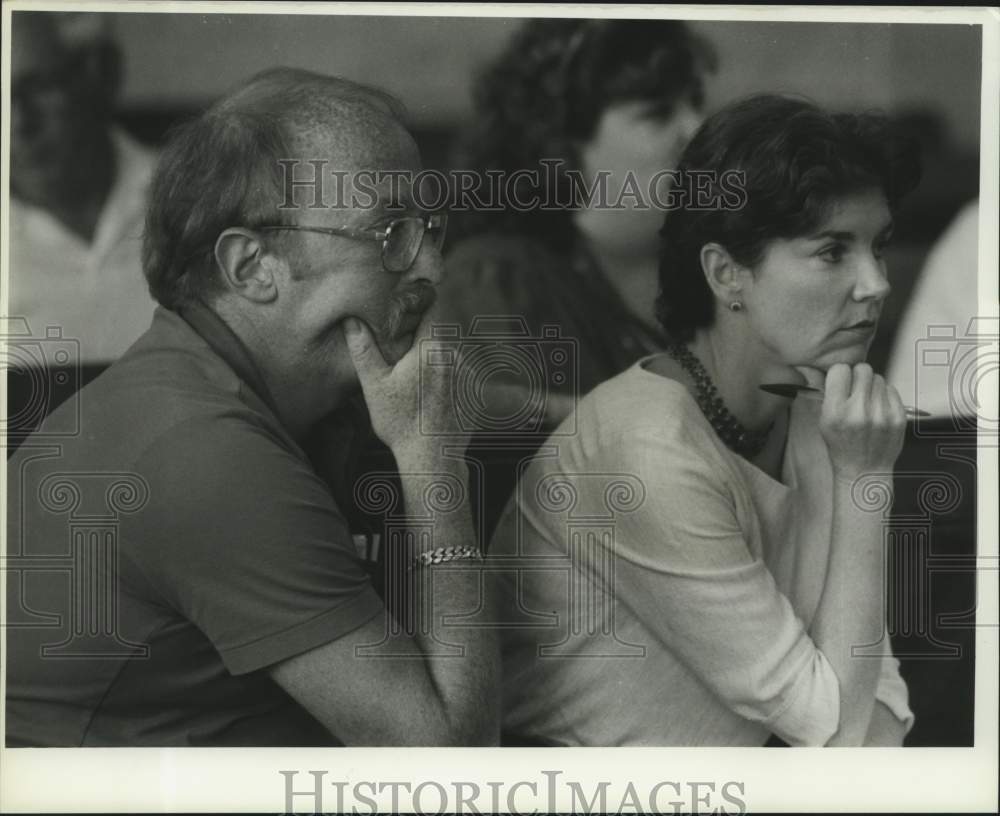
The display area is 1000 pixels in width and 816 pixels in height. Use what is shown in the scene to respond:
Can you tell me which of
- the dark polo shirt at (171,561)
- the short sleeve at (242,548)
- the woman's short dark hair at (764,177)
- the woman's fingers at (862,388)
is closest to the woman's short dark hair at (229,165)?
the dark polo shirt at (171,561)

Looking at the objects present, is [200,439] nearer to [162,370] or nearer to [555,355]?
[162,370]

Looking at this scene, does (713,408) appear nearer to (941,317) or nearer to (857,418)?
(857,418)

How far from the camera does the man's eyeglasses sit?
299 cm

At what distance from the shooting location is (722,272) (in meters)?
3.09

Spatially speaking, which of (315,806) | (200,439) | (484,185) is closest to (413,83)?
(484,185)

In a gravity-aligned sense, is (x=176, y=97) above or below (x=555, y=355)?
above

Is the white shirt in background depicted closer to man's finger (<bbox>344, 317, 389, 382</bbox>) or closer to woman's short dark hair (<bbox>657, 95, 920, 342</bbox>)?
man's finger (<bbox>344, 317, 389, 382</bbox>)

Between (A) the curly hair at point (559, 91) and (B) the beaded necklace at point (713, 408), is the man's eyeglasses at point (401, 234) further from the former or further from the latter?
(B) the beaded necklace at point (713, 408)

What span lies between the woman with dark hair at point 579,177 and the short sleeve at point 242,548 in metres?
0.58

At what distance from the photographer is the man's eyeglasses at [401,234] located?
2992 millimetres

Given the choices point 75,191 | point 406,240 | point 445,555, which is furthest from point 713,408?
point 75,191

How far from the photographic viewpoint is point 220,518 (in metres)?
2.92

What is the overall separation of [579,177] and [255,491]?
107 centimetres

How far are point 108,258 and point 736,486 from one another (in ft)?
5.22
